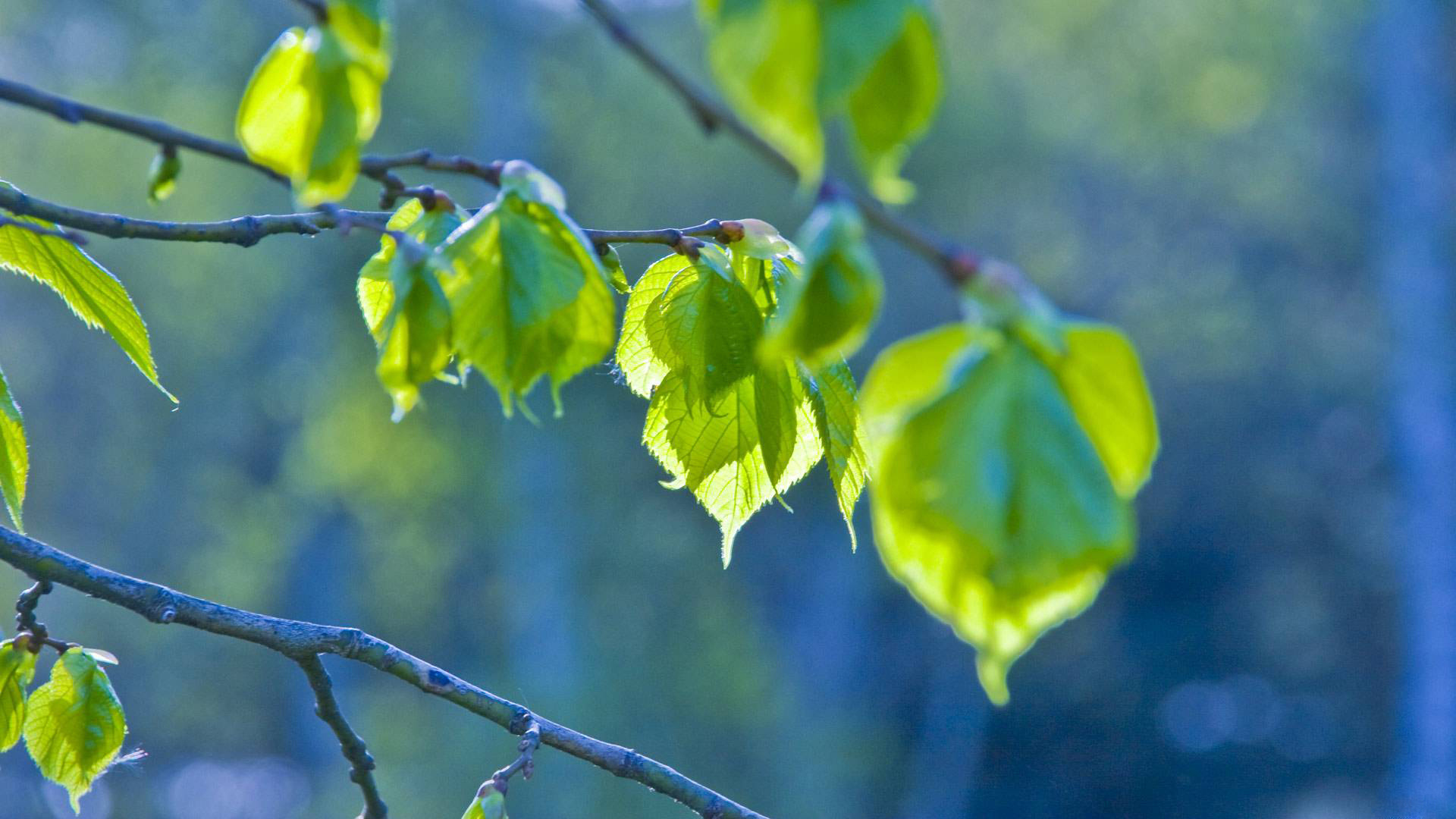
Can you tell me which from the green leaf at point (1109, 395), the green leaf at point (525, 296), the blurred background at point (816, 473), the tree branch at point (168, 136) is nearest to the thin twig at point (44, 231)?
the tree branch at point (168, 136)

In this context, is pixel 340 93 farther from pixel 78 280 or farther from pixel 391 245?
pixel 78 280

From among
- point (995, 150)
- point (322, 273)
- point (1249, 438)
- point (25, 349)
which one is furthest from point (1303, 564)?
point (25, 349)

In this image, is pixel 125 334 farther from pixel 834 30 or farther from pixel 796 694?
pixel 796 694

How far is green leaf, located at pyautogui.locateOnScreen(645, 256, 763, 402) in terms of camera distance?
2.19ft

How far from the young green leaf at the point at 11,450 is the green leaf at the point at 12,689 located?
3.4 inches

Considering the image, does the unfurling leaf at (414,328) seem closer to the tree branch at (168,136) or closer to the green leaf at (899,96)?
the tree branch at (168,136)

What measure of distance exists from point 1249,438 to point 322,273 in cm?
919

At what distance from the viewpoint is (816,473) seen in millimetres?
11891

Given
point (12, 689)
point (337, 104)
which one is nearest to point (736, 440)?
point (337, 104)

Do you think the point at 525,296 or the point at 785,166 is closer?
the point at 785,166

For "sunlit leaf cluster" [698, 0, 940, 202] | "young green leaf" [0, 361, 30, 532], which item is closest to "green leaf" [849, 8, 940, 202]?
"sunlit leaf cluster" [698, 0, 940, 202]

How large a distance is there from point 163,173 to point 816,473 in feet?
37.3

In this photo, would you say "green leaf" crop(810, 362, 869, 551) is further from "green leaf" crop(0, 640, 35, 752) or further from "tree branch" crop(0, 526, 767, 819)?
"green leaf" crop(0, 640, 35, 752)

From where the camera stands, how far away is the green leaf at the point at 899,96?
40 centimetres
